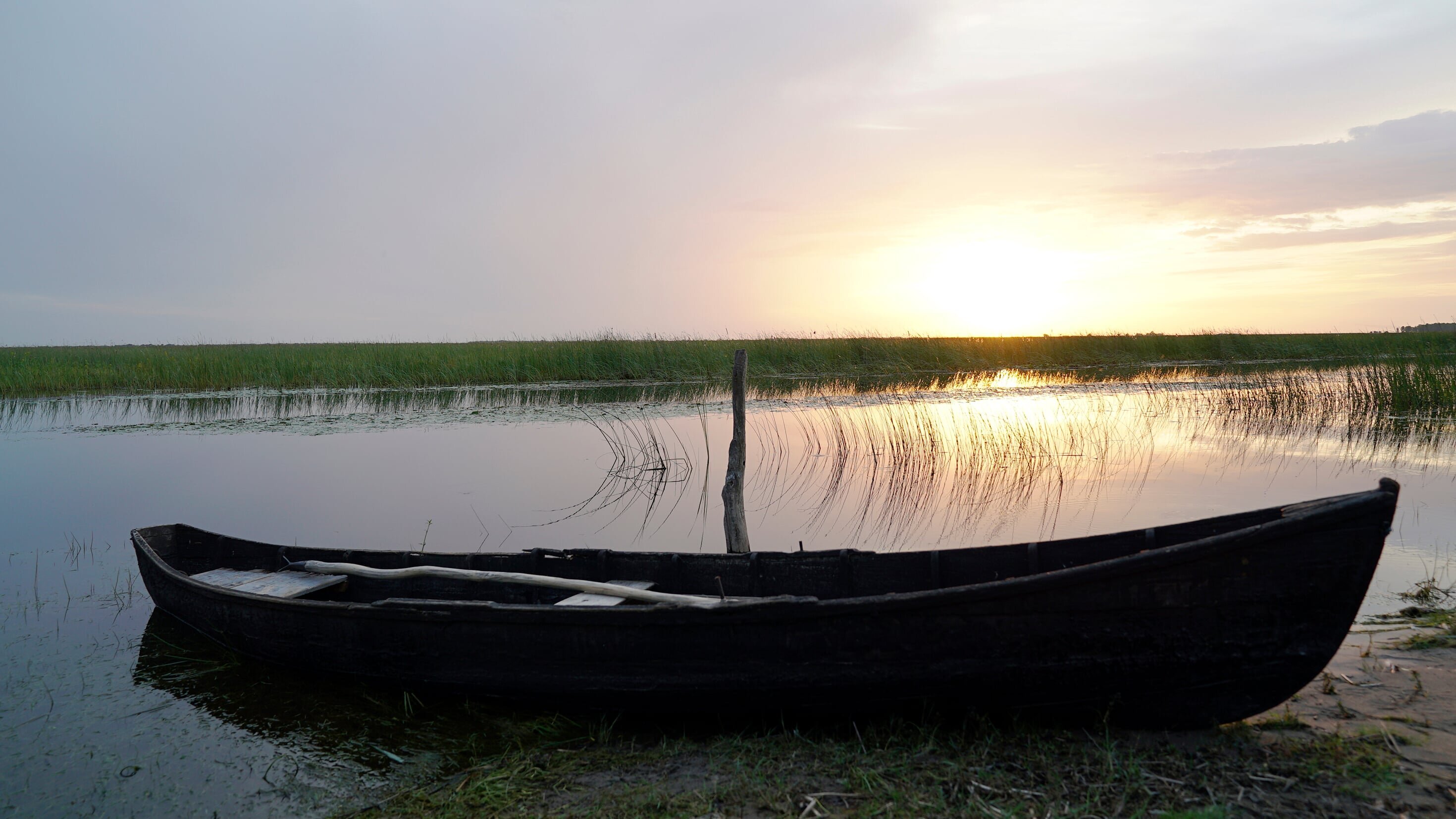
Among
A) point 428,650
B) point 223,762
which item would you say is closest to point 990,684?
point 428,650

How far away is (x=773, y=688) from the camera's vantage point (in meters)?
3.42

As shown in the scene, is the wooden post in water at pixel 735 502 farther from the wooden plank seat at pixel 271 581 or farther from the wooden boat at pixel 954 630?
the wooden plank seat at pixel 271 581

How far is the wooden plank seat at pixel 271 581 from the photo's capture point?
16.8ft

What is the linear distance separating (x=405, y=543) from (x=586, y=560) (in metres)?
3.49

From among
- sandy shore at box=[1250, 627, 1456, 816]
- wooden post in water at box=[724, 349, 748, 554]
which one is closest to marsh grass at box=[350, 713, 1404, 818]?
sandy shore at box=[1250, 627, 1456, 816]

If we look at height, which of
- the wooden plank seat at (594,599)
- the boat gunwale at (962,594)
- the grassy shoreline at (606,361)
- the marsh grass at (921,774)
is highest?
the grassy shoreline at (606,361)

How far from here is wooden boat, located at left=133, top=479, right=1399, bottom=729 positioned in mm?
2889

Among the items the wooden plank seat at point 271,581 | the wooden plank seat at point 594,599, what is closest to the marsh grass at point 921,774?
the wooden plank seat at point 594,599

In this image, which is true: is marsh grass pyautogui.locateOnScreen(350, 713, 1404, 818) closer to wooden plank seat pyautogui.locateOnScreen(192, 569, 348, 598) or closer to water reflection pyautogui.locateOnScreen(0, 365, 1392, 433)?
wooden plank seat pyautogui.locateOnScreen(192, 569, 348, 598)

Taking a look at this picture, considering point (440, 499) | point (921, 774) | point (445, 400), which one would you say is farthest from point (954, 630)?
point (445, 400)

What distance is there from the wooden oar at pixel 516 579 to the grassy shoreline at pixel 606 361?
18118 mm

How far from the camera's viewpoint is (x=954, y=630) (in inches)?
124

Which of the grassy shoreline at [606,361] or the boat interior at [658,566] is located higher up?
the grassy shoreline at [606,361]

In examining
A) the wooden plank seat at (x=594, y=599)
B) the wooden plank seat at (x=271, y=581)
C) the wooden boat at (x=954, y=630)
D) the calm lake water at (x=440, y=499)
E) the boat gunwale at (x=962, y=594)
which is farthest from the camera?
the wooden plank seat at (x=271, y=581)
